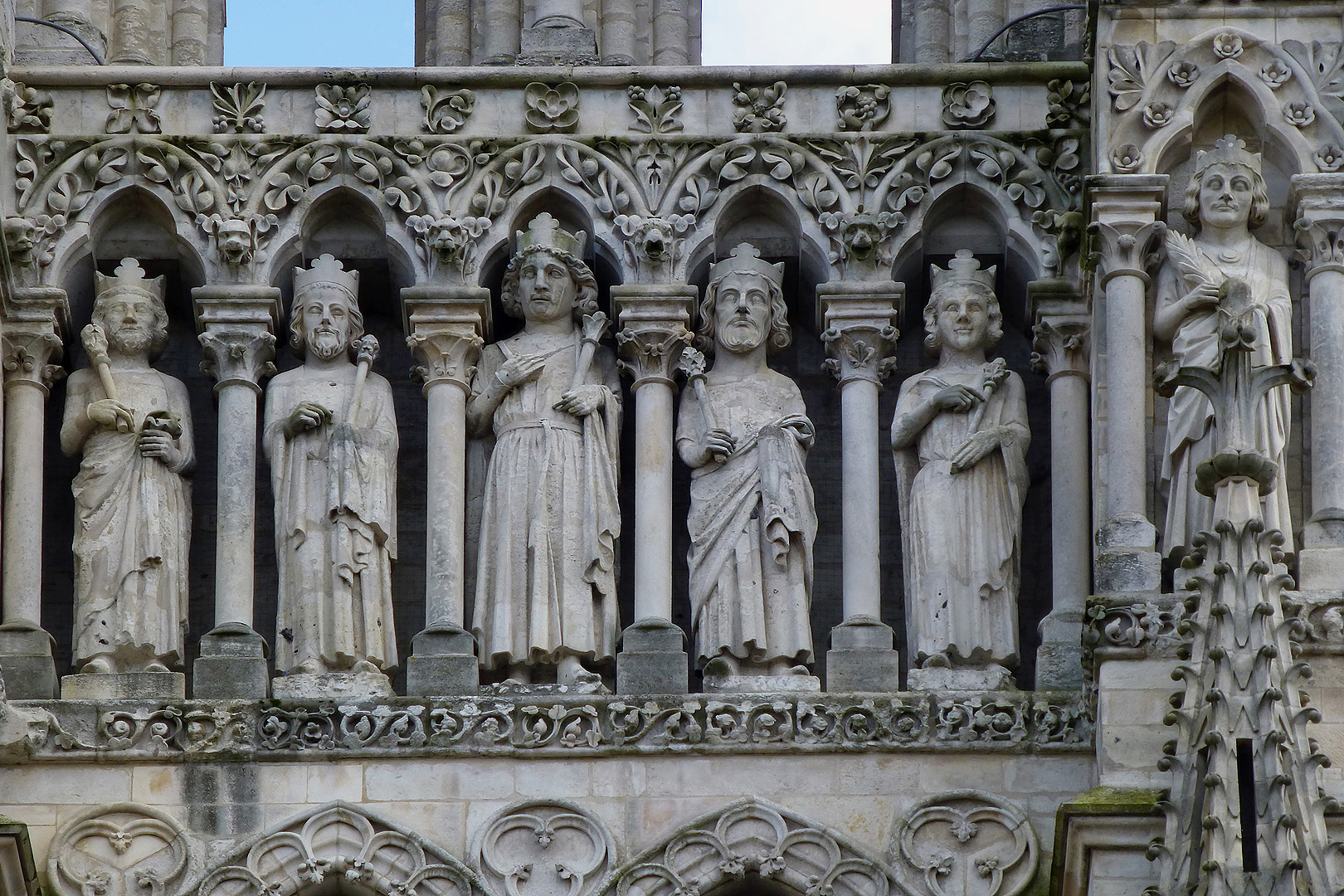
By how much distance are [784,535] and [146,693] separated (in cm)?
282

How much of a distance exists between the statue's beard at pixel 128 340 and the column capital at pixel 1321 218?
16.8 feet

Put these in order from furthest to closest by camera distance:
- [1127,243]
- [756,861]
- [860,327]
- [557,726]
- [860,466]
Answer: [860,327] → [860,466] → [1127,243] → [557,726] → [756,861]

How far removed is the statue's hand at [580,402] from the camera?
2103 centimetres

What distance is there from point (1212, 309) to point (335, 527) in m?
3.89

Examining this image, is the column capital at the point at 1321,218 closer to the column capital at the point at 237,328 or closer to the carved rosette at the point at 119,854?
the column capital at the point at 237,328

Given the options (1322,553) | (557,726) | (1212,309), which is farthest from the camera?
(1212,309)

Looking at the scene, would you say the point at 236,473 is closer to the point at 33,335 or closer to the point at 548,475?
the point at 33,335

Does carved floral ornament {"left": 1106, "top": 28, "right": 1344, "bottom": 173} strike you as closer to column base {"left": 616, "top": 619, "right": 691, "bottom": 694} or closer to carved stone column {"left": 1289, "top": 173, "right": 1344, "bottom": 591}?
carved stone column {"left": 1289, "top": 173, "right": 1344, "bottom": 591}

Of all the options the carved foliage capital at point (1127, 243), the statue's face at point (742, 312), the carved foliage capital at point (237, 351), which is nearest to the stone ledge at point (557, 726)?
the carved foliage capital at point (237, 351)

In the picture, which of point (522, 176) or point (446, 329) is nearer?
point (446, 329)

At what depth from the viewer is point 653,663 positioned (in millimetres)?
20547

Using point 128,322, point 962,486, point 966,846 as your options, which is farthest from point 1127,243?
point 128,322

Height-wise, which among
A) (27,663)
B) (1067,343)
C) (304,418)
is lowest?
(27,663)

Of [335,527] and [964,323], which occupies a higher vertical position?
[964,323]
